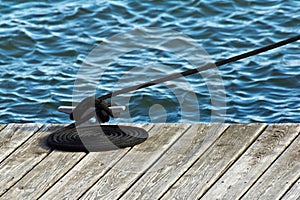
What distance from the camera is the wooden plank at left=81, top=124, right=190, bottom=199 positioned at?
14.3ft

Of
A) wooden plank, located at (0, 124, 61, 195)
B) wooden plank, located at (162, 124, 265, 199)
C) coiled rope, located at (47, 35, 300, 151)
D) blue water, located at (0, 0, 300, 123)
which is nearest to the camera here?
wooden plank, located at (162, 124, 265, 199)

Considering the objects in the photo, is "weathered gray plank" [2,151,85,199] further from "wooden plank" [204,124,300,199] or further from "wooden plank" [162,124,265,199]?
"wooden plank" [204,124,300,199]

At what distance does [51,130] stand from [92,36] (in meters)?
3.26

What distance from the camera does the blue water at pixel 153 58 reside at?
695cm

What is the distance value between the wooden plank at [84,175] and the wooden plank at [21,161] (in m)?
0.24

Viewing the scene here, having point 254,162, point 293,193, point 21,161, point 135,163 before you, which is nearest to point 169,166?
point 135,163

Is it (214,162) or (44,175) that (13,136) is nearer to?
(44,175)

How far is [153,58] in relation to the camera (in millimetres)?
7723

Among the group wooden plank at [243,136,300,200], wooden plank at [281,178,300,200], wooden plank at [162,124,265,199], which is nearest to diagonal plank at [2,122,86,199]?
wooden plank at [162,124,265,199]

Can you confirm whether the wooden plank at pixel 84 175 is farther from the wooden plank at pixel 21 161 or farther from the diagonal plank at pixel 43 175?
the wooden plank at pixel 21 161

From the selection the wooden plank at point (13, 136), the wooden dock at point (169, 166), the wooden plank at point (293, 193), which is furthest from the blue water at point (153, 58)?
the wooden plank at point (293, 193)

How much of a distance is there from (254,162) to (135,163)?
0.64 meters

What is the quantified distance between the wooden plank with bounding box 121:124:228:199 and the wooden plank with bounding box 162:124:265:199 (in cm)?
4

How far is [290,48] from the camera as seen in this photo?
7887 mm
